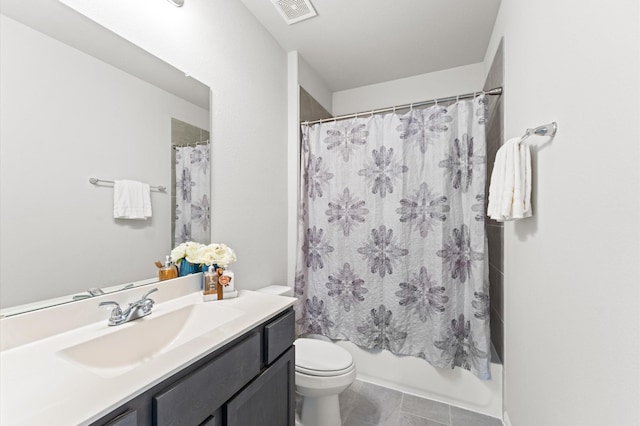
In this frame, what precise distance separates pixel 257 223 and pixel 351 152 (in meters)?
0.88

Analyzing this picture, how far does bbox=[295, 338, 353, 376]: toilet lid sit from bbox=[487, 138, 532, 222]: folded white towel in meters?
1.11

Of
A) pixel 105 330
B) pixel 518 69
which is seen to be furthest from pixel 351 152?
pixel 105 330

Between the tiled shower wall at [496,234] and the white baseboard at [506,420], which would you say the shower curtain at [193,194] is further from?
the white baseboard at [506,420]

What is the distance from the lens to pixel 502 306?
5.51ft

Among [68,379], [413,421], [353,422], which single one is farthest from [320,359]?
[68,379]

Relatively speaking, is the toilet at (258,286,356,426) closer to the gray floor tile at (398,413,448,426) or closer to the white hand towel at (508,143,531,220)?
the gray floor tile at (398,413,448,426)

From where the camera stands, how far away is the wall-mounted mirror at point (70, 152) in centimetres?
83

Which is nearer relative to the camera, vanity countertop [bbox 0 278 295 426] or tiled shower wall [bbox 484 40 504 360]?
vanity countertop [bbox 0 278 295 426]

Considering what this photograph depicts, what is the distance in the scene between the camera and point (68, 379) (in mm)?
658

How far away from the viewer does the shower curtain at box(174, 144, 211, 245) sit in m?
1.35

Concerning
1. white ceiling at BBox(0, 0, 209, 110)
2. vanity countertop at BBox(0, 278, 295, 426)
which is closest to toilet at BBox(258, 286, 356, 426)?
vanity countertop at BBox(0, 278, 295, 426)

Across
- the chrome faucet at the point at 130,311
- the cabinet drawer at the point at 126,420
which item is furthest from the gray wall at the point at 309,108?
Answer: the cabinet drawer at the point at 126,420

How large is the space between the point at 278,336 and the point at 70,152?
3.39 feet

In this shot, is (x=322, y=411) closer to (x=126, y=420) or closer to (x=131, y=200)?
(x=126, y=420)
